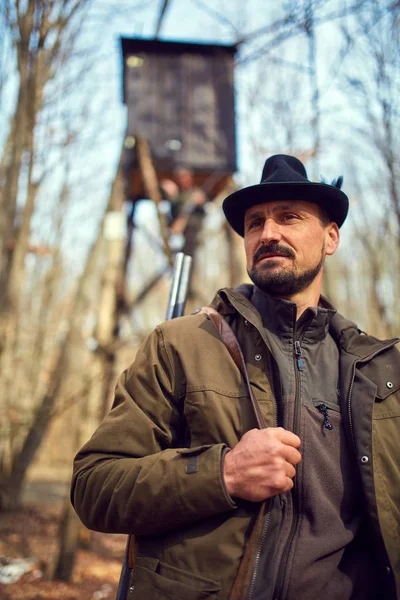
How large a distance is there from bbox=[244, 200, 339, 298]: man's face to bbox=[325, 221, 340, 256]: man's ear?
76 mm

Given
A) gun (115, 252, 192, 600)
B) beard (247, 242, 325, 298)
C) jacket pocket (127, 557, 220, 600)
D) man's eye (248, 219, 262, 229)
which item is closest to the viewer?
jacket pocket (127, 557, 220, 600)

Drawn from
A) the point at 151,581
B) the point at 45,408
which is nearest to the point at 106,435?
the point at 151,581

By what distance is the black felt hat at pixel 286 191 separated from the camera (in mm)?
2406

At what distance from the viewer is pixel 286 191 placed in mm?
2420

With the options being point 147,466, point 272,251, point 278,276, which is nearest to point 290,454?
point 147,466

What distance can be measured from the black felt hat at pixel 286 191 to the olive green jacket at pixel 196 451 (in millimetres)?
522

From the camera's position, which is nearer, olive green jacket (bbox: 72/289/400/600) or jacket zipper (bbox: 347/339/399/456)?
olive green jacket (bbox: 72/289/400/600)

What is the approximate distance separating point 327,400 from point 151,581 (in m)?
0.94

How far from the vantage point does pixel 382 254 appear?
14461 millimetres

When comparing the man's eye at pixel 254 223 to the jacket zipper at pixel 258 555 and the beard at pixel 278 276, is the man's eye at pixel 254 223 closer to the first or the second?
the beard at pixel 278 276

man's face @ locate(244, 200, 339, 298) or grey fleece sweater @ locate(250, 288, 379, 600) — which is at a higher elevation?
man's face @ locate(244, 200, 339, 298)

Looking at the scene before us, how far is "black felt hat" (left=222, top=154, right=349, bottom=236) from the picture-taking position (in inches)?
94.7

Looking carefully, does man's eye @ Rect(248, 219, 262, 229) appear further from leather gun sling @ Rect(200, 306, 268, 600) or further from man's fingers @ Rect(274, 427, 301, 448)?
man's fingers @ Rect(274, 427, 301, 448)

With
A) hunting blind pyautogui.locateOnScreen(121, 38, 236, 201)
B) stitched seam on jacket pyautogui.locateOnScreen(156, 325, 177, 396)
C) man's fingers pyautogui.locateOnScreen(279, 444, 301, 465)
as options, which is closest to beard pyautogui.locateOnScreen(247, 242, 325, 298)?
stitched seam on jacket pyautogui.locateOnScreen(156, 325, 177, 396)
